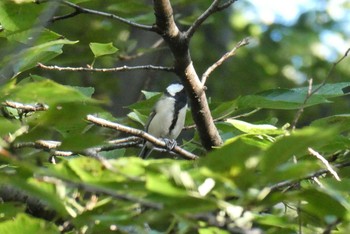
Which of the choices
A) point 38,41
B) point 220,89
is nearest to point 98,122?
point 38,41

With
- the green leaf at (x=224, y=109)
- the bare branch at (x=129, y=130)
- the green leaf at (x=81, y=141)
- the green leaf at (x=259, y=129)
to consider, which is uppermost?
the green leaf at (x=81, y=141)

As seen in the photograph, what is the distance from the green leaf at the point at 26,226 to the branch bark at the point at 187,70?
0.83 m

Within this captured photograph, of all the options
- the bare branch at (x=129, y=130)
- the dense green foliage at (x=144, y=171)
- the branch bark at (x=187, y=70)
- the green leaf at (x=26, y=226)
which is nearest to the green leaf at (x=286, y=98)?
the dense green foliage at (x=144, y=171)

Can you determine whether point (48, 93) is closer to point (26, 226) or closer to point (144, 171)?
point (144, 171)

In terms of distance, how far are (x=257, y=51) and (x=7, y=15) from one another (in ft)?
21.0

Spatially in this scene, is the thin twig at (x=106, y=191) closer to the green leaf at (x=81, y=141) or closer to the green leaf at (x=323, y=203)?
the green leaf at (x=81, y=141)

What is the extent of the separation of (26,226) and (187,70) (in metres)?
0.90

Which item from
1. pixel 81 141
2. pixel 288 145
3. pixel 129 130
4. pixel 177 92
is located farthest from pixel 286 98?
pixel 177 92

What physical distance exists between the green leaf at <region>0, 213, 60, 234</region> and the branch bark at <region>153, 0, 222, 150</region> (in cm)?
83

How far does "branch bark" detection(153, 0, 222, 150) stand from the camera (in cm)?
218

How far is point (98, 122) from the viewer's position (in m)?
2.15

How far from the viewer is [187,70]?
229 cm

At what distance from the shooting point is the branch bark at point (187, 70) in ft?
7.16

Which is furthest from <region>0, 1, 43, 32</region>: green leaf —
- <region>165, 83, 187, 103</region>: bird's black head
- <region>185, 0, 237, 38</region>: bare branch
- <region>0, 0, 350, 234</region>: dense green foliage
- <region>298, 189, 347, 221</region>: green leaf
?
<region>165, 83, 187, 103</region>: bird's black head
